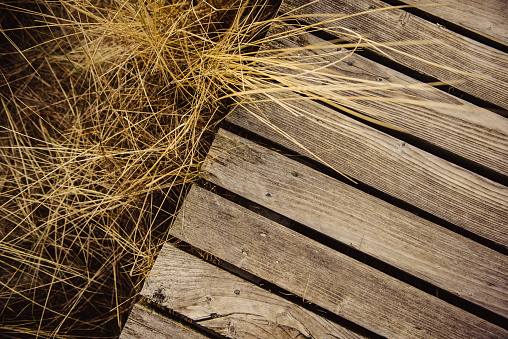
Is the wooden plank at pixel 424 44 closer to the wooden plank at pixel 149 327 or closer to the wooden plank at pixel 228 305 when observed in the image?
the wooden plank at pixel 228 305

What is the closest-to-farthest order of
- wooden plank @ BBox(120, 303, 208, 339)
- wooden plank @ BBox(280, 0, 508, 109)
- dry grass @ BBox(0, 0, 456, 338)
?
wooden plank @ BBox(120, 303, 208, 339)
wooden plank @ BBox(280, 0, 508, 109)
dry grass @ BBox(0, 0, 456, 338)

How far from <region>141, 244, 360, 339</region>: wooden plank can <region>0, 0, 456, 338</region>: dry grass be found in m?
0.25

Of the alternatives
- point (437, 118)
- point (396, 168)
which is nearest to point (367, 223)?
point (396, 168)

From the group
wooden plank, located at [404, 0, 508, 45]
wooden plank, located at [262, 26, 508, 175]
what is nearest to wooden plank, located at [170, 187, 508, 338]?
wooden plank, located at [262, 26, 508, 175]

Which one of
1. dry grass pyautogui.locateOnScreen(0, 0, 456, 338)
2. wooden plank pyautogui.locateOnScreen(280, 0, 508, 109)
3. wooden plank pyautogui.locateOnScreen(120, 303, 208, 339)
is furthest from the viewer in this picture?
dry grass pyautogui.locateOnScreen(0, 0, 456, 338)

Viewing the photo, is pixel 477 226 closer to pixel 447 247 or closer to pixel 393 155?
pixel 447 247

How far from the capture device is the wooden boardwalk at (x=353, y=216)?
39.1 inches

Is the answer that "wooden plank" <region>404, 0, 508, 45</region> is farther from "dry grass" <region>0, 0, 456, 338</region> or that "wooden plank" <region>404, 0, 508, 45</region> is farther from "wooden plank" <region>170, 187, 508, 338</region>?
"wooden plank" <region>170, 187, 508, 338</region>

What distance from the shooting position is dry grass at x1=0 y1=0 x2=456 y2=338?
1.24 metres

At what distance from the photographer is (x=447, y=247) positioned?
1029mm

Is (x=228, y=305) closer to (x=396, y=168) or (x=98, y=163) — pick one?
(x=396, y=168)

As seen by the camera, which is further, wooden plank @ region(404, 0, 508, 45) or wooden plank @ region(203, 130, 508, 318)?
wooden plank @ region(404, 0, 508, 45)

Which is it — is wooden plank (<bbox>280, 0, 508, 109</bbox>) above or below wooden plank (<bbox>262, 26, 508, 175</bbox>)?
above

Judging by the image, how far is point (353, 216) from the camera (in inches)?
40.6
